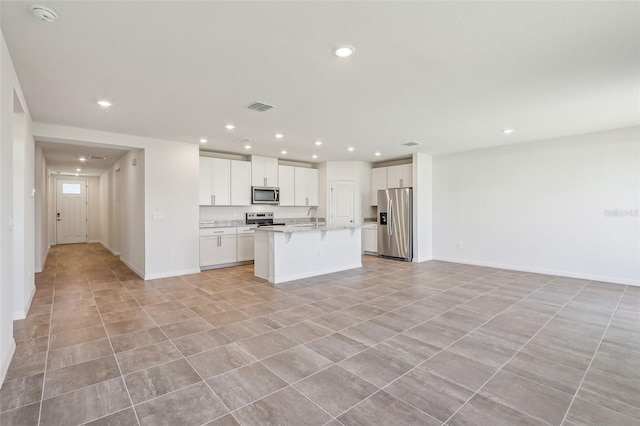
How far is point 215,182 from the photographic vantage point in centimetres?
661

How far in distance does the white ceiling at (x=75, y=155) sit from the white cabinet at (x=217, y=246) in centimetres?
240

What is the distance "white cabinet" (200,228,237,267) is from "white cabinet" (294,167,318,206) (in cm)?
214

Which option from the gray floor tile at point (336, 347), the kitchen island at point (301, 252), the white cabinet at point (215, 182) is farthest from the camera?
the white cabinet at point (215, 182)

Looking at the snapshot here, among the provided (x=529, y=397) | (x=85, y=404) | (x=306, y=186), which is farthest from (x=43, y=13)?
(x=306, y=186)

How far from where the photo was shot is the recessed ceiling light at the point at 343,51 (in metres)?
2.40

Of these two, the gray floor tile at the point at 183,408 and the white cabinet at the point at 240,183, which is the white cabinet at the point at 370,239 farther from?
the gray floor tile at the point at 183,408

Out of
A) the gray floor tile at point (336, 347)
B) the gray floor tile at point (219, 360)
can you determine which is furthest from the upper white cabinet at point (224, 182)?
the gray floor tile at point (336, 347)

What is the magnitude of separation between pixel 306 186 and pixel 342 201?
41.8 inches

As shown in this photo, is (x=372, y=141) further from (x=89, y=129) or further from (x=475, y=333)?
(x=89, y=129)

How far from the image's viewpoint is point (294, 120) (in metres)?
4.38

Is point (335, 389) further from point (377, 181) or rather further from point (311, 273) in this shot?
point (377, 181)

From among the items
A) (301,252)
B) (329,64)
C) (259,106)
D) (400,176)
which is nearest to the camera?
(329,64)

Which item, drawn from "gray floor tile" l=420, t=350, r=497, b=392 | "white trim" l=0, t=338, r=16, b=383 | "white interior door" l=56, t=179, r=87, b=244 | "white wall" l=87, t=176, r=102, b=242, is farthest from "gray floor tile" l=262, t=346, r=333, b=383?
"white interior door" l=56, t=179, r=87, b=244

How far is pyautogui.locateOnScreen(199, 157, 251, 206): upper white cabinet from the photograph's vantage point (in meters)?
6.46
